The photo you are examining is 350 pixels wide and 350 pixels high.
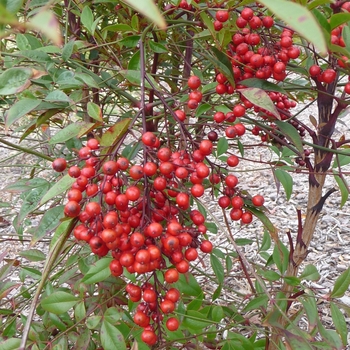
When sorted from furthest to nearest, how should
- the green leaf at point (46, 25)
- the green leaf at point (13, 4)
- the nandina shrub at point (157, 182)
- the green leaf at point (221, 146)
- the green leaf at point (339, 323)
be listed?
the green leaf at point (221, 146), the green leaf at point (339, 323), the nandina shrub at point (157, 182), the green leaf at point (13, 4), the green leaf at point (46, 25)

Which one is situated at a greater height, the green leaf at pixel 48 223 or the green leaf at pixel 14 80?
the green leaf at pixel 14 80

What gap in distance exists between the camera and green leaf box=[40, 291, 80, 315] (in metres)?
0.73

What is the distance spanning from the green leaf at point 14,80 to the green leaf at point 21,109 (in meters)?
0.03

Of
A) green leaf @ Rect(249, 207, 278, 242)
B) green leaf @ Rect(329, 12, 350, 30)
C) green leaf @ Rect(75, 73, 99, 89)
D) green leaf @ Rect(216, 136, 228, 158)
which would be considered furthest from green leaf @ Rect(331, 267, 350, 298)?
green leaf @ Rect(75, 73, 99, 89)

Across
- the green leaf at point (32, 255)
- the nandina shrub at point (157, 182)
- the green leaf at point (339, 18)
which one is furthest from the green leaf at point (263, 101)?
the green leaf at point (32, 255)

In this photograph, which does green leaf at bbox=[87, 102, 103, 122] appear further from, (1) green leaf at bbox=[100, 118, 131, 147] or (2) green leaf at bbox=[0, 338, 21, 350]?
(2) green leaf at bbox=[0, 338, 21, 350]

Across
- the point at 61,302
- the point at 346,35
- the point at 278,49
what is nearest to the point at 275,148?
the point at 278,49

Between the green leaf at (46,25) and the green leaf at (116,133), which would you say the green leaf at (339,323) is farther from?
the green leaf at (46,25)

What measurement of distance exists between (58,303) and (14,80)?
392 mm

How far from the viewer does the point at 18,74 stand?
646mm

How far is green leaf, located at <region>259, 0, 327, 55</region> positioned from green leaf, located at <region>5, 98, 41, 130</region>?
495 mm

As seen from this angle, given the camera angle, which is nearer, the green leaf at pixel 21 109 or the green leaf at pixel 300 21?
the green leaf at pixel 300 21

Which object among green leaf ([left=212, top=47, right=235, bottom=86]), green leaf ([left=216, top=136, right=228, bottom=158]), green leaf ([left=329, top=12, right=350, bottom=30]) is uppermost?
green leaf ([left=329, top=12, right=350, bottom=30])

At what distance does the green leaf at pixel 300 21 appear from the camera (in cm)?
20
